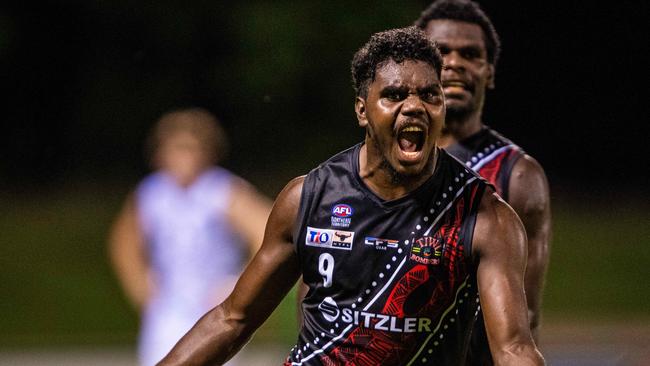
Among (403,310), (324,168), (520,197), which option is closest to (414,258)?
(403,310)

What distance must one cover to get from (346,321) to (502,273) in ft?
2.04

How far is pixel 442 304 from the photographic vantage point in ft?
15.0

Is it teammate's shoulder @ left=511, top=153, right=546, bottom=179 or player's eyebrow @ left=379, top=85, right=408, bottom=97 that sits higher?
player's eyebrow @ left=379, top=85, right=408, bottom=97

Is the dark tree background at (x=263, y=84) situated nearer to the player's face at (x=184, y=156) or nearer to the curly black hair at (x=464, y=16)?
the player's face at (x=184, y=156)

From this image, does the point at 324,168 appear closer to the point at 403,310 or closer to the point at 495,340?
the point at 403,310

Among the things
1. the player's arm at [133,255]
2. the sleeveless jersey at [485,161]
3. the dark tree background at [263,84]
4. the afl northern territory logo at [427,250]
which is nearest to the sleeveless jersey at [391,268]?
the afl northern territory logo at [427,250]

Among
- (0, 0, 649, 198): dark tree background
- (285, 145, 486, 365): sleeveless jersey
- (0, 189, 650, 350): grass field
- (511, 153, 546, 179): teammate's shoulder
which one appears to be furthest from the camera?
(0, 0, 649, 198): dark tree background

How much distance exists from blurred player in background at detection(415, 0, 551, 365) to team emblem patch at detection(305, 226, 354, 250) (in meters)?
1.02

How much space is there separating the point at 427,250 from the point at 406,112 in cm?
50

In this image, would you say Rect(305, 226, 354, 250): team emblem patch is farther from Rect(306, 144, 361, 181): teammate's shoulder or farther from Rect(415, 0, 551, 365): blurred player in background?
Rect(415, 0, 551, 365): blurred player in background

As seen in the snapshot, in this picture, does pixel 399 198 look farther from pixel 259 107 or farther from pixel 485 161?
pixel 259 107

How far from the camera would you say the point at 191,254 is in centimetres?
823

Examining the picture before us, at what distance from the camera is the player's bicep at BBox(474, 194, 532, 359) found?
14.2 feet

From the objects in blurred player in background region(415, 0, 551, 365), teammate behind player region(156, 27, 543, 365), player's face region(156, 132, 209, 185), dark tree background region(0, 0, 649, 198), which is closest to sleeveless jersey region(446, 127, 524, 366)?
blurred player in background region(415, 0, 551, 365)
